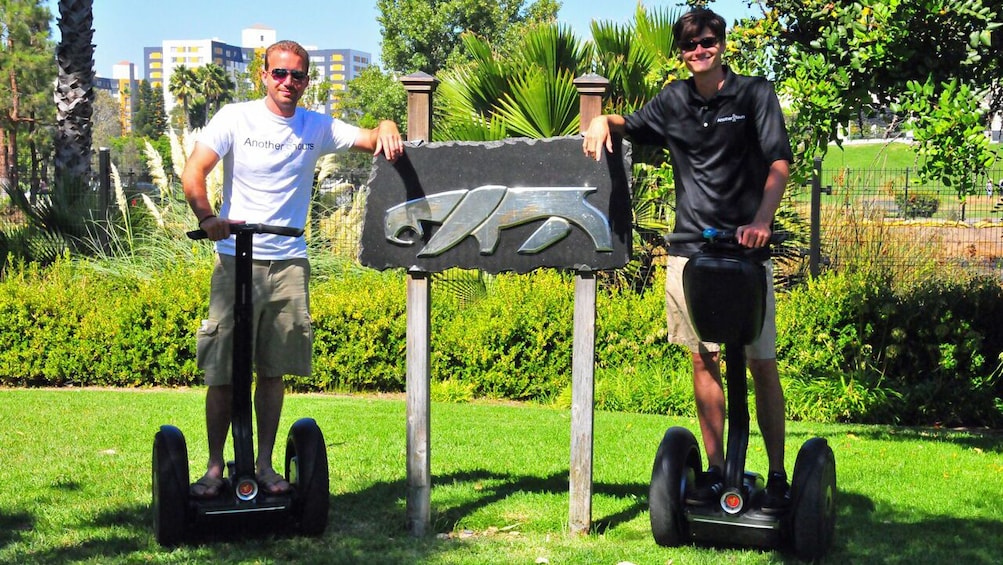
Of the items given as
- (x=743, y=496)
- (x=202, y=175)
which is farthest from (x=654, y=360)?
(x=202, y=175)

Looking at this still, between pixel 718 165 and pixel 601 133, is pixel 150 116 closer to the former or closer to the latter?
pixel 601 133

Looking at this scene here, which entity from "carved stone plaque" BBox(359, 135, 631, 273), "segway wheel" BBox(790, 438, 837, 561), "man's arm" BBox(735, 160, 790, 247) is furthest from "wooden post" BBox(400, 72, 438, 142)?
"segway wheel" BBox(790, 438, 837, 561)

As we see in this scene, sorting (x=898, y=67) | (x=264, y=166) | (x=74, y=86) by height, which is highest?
(x=74, y=86)

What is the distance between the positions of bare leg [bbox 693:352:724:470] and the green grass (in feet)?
1.41

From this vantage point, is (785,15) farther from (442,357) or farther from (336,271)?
(336,271)

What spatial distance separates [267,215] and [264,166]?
21 centimetres

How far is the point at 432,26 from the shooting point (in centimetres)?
4484

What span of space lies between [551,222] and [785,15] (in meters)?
3.23

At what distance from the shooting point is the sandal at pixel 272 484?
175 inches

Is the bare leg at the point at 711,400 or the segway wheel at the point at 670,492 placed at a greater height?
the bare leg at the point at 711,400

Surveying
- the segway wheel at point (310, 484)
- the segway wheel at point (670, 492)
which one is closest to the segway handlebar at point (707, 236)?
the segway wheel at point (670, 492)

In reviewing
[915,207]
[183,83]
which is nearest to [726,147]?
[915,207]

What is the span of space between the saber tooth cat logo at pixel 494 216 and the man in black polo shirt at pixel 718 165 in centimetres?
33

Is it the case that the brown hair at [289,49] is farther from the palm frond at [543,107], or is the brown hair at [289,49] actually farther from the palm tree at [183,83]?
the palm tree at [183,83]
